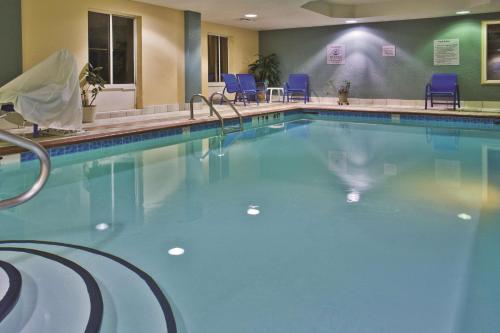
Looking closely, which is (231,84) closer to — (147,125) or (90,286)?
(147,125)

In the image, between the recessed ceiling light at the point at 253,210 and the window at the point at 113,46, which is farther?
the window at the point at 113,46

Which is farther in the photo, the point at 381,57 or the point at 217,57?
the point at 217,57

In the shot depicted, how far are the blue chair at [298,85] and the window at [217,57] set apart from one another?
1.68 meters

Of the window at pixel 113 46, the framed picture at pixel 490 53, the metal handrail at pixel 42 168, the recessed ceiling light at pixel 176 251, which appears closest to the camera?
the metal handrail at pixel 42 168

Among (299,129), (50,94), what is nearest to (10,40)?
(50,94)

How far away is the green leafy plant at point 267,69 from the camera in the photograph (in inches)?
490

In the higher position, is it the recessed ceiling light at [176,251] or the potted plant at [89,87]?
the potted plant at [89,87]

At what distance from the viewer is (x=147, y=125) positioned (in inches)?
279

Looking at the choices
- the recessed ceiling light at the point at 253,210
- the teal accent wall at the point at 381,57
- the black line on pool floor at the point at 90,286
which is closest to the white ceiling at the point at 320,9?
the teal accent wall at the point at 381,57

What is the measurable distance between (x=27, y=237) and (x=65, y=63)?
11.6 ft

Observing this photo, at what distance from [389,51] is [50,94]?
8153 mm

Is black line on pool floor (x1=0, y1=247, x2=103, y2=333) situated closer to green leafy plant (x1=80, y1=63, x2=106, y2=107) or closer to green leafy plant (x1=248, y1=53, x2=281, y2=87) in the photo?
green leafy plant (x1=80, y1=63, x2=106, y2=107)

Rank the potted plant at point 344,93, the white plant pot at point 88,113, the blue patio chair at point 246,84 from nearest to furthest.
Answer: the white plant pot at point 88,113 < the blue patio chair at point 246,84 < the potted plant at point 344,93

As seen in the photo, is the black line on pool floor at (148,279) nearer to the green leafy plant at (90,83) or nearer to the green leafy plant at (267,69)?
the green leafy plant at (90,83)
